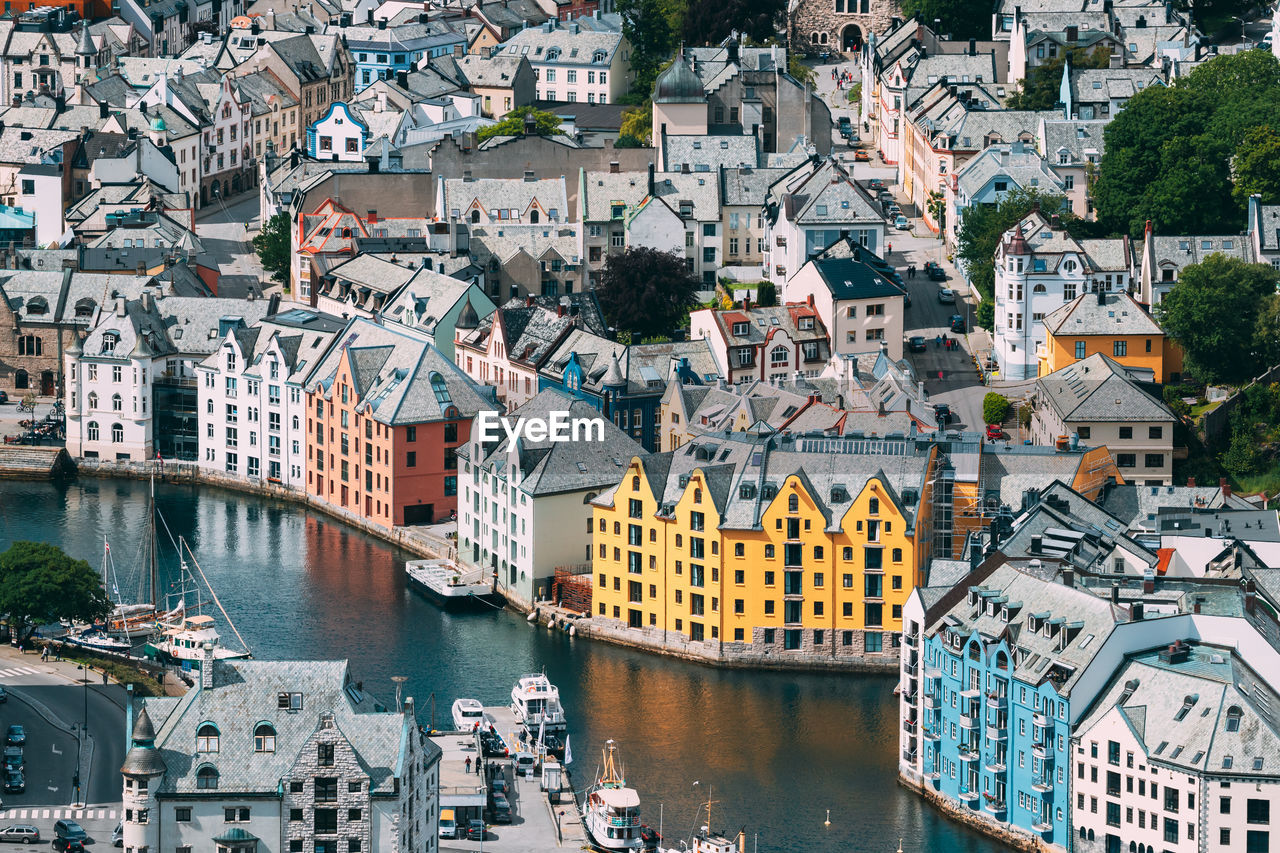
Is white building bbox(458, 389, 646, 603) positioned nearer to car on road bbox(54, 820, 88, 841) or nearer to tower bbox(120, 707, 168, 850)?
car on road bbox(54, 820, 88, 841)

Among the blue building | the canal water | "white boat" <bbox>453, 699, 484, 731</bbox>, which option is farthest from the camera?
"white boat" <bbox>453, 699, 484, 731</bbox>

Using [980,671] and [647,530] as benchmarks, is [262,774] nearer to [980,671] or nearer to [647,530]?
[980,671]

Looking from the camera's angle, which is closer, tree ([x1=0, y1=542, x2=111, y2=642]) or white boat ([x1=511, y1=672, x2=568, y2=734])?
white boat ([x1=511, y1=672, x2=568, y2=734])

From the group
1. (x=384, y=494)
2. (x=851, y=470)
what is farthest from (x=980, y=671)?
(x=384, y=494)

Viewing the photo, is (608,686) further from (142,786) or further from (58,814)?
(142,786)

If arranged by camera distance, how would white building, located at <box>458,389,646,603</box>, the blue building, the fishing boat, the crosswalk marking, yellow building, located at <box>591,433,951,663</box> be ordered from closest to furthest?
the crosswalk marking, the blue building, yellow building, located at <box>591,433,951,663</box>, the fishing boat, white building, located at <box>458,389,646,603</box>

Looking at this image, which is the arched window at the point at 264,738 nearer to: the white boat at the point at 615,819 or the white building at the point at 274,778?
the white building at the point at 274,778

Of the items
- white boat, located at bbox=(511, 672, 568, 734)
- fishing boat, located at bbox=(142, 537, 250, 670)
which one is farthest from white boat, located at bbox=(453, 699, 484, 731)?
fishing boat, located at bbox=(142, 537, 250, 670)
